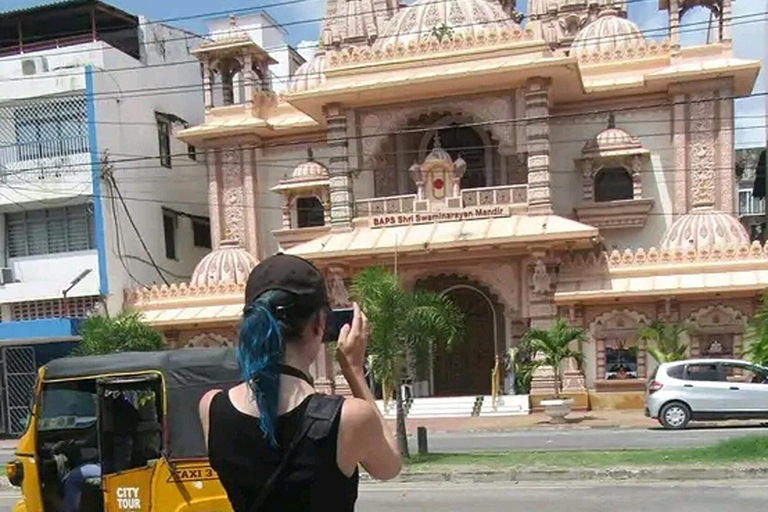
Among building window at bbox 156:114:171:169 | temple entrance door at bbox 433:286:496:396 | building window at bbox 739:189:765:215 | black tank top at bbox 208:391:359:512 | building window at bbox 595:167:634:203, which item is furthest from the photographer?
building window at bbox 739:189:765:215

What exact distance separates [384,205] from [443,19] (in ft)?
22.2

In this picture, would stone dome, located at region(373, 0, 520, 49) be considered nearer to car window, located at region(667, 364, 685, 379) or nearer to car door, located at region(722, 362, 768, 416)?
car window, located at region(667, 364, 685, 379)

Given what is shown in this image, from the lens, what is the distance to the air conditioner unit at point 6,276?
78.9 ft

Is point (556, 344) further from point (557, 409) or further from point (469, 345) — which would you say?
point (469, 345)

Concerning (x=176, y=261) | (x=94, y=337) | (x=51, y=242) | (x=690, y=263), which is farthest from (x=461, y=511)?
(x=176, y=261)

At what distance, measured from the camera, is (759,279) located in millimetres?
19516

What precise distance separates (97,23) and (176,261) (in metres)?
8.60

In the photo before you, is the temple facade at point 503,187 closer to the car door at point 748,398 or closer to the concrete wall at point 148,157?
the concrete wall at point 148,157

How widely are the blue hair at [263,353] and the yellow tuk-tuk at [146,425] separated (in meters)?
3.86

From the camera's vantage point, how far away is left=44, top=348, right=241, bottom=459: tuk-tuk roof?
552 cm

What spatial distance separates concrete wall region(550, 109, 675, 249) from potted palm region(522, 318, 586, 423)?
504 centimetres

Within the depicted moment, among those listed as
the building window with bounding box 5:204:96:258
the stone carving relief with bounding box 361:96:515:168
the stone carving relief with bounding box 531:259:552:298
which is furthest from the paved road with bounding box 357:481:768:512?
the building window with bounding box 5:204:96:258

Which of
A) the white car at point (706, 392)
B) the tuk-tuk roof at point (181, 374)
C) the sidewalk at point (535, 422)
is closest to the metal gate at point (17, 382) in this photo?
the sidewalk at point (535, 422)

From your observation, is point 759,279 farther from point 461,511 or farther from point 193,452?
point 193,452
